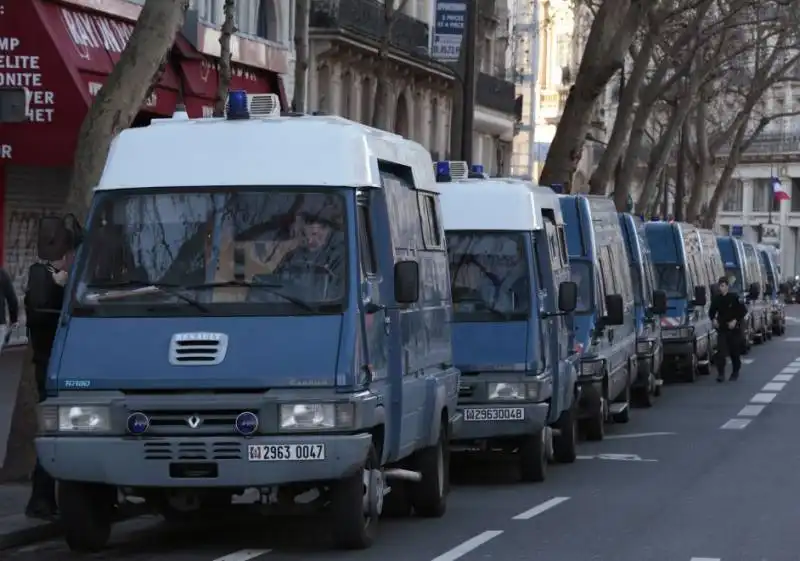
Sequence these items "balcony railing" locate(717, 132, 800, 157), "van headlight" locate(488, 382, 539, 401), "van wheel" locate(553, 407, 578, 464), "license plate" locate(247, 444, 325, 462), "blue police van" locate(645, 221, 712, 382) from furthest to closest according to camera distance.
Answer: "balcony railing" locate(717, 132, 800, 157), "blue police van" locate(645, 221, 712, 382), "van wheel" locate(553, 407, 578, 464), "van headlight" locate(488, 382, 539, 401), "license plate" locate(247, 444, 325, 462)

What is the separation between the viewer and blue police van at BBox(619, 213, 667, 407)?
95.0 ft

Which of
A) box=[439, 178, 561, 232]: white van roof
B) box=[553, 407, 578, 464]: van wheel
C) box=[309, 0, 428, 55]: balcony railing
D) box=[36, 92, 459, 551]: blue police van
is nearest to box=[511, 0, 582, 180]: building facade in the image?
box=[309, 0, 428, 55]: balcony railing

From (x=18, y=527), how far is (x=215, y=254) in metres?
2.28

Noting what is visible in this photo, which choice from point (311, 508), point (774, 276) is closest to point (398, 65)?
point (774, 276)

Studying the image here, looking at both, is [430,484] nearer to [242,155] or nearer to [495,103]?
[242,155]

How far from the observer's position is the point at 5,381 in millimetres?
27109

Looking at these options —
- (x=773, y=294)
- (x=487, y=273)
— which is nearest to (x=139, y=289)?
(x=487, y=273)

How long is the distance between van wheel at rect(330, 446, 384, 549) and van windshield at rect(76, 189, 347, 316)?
1013mm

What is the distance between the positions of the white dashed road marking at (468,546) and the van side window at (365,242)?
5.91 feet

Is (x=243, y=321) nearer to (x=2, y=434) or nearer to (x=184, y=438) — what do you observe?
(x=184, y=438)

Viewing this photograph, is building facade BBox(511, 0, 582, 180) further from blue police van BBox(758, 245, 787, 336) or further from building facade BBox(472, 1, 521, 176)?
blue police van BBox(758, 245, 787, 336)

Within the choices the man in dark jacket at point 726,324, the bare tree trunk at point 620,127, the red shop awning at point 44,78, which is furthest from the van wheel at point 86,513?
the bare tree trunk at point 620,127

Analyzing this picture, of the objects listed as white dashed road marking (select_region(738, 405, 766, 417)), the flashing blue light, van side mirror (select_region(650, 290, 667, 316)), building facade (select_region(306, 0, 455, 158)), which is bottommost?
white dashed road marking (select_region(738, 405, 766, 417))

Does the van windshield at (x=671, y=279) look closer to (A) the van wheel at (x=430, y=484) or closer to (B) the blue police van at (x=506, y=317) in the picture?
(B) the blue police van at (x=506, y=317)
